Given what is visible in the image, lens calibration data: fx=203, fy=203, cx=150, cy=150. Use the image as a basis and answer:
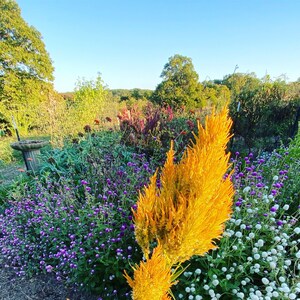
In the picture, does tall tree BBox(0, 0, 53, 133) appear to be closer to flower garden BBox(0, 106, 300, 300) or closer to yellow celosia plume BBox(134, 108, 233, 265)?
flower garden BBox(0, 106, 300, 300)

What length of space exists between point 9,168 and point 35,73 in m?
9.91

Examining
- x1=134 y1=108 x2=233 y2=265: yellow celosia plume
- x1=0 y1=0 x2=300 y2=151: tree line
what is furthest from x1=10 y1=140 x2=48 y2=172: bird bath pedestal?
x1=134 y1=108 x2=233 y2=265: yellow celosia plume

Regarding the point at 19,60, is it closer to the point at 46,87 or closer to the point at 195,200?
the point at 46,87

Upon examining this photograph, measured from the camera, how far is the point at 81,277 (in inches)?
69.0

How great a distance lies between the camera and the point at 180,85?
13.2 m

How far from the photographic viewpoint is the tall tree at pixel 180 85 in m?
12.8

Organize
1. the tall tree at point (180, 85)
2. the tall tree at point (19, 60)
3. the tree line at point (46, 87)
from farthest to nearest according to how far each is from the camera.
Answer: the tall tree at point (180, 85), the tall tree at point (19, 60), the tree line at point (46, 87)

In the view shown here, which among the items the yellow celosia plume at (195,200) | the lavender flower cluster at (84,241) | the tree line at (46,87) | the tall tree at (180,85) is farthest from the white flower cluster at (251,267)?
the tall tree at (180,85)

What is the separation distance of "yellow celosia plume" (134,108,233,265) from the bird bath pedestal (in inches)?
136

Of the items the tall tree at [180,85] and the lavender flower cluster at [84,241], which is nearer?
the lavender flower cluster at [84,241]

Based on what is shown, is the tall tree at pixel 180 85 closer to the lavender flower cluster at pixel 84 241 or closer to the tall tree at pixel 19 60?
the tall tree at pixel 19 60

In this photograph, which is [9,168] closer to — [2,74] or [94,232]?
[94,232]

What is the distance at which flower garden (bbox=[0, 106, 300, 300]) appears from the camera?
769 millimetres

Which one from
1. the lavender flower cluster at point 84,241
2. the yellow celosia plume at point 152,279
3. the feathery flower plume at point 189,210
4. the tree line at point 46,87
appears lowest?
the lavender flower cluster at point 84,241
